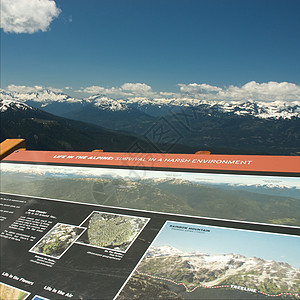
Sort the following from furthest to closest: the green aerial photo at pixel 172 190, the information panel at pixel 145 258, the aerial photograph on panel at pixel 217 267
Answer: the green aerial photo at pixel 172 190
the information panel at pixel 145 258
the aerial photograph on panel at pixel 217 267

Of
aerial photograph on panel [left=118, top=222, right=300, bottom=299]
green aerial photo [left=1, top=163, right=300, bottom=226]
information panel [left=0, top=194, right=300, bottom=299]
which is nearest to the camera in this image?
aerial photograph on panel [left=118, top=222, right=300, bottom=299]

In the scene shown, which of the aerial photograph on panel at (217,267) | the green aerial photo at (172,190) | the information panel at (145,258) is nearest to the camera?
Answer: the aerial photograph on panel at (217,267)

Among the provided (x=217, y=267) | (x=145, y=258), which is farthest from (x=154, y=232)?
(x=217, y=267)

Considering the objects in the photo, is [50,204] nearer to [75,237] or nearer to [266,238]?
[75,237]

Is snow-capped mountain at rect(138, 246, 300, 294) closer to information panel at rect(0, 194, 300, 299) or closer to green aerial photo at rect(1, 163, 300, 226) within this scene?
information panel at rect(0, 194, 300, 299)

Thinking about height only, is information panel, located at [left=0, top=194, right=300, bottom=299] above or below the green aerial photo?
below

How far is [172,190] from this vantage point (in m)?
4.49

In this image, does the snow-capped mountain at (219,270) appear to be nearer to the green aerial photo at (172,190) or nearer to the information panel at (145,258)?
the information panel at (145,258)

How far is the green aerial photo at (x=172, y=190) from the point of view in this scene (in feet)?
12.4

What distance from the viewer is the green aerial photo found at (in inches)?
149

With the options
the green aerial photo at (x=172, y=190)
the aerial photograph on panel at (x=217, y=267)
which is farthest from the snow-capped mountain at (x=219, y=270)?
the green aerial photo at (x=172, y=190)

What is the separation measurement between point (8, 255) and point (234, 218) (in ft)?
11.8

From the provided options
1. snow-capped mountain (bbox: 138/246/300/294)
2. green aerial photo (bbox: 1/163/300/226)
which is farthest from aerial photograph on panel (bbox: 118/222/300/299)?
green aerial photo (bbox: 1/163/300/226)

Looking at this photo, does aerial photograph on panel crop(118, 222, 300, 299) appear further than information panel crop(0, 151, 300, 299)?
No
